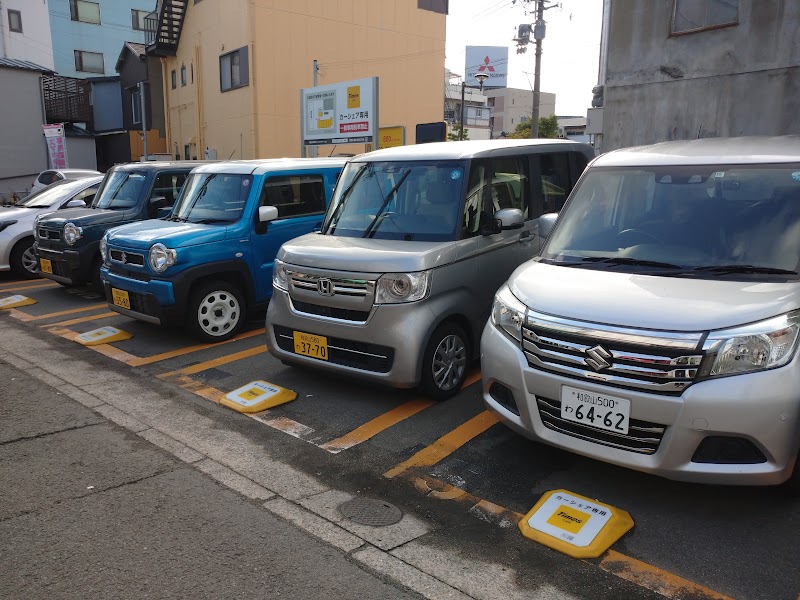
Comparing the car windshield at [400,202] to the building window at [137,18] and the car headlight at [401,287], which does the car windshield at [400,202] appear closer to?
the car headlight at [401,287]

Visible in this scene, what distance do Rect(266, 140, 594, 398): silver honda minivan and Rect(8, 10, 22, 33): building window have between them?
35957 millimetres

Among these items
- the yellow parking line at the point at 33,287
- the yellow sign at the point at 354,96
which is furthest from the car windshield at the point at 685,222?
the yellow sign at the point at 354,96

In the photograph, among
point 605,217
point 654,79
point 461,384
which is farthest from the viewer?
point 654,79

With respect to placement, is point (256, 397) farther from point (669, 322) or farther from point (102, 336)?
point (669, 322)

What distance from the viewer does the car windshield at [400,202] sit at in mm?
5082

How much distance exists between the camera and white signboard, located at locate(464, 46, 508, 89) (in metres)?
54.8

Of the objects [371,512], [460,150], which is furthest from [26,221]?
[371,512]

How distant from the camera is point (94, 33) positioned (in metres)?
36.5

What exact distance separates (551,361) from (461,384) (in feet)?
5.99

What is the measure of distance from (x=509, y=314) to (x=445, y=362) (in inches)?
51.9

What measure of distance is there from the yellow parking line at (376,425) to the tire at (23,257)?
322 inches

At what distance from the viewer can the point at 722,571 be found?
9.56ft

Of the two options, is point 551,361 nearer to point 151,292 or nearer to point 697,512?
point 697,512

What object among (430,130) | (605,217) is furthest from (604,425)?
(430,130)
